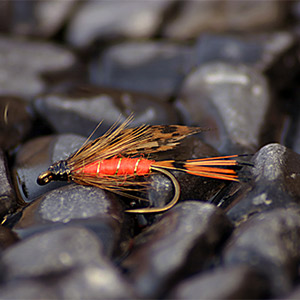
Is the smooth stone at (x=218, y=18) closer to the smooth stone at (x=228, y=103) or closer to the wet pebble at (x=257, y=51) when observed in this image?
the wet pebble at (x=257, y=51)

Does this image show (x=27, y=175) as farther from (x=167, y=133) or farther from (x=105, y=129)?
(x=167, y=133)

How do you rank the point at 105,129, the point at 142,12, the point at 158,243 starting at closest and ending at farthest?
the point at 158,243, the point at 105,129, the point at 142,12

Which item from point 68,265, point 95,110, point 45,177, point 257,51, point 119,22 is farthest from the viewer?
point 119,22

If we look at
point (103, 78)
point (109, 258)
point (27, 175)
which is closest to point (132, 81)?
point (103, 78)

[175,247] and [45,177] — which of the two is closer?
[175,247]

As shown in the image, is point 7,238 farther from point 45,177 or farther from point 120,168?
point 120,168

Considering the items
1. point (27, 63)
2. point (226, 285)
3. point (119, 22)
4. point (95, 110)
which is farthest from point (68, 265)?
point (119, 22)

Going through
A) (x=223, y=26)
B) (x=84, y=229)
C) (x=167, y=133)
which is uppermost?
(x=223, y=26)
